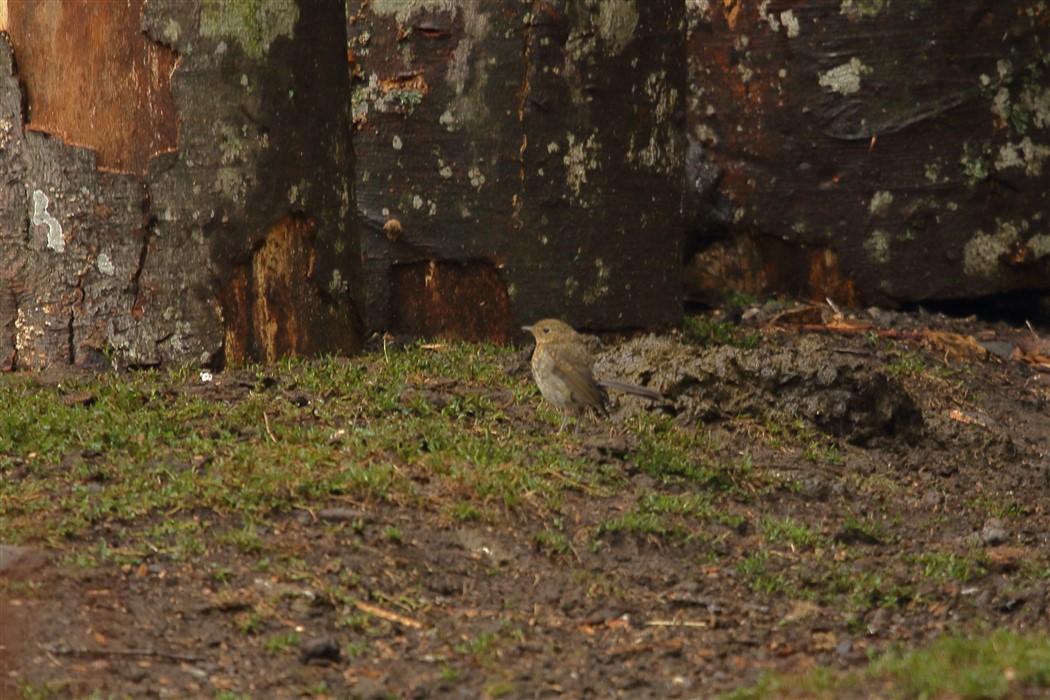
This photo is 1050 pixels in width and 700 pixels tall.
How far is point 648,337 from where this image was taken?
813cm

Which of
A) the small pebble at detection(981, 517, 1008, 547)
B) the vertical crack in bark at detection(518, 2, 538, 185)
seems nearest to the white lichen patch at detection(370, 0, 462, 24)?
the vertical crack in bark at detection(518, 2, 538, 185)

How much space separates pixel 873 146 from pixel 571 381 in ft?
14.0

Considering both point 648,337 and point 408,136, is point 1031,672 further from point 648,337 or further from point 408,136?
point 408,136

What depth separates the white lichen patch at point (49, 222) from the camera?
7.20m

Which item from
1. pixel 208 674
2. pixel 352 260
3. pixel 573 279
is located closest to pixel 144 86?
pixel 352 260

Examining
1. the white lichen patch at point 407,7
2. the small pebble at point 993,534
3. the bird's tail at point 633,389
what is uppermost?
the white lichen patch at point 407,7

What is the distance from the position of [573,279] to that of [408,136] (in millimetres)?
1211

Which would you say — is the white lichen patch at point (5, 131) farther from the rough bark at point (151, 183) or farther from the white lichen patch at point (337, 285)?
the white lichen patch at point (337, 285)

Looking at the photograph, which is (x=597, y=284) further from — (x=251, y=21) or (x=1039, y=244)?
(x=1039, y=244)

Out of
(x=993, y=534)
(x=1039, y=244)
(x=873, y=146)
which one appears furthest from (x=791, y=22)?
(x=993, y=534)

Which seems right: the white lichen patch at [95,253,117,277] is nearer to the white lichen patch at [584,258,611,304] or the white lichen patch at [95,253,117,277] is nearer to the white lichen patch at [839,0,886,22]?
the white lichen patch at [584,258,611,304]

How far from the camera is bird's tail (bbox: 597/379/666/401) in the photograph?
23.6 feet

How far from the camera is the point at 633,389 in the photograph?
283 inches

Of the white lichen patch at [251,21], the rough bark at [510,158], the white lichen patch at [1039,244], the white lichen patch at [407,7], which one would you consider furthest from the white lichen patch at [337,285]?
the white lichen patch at [1039,244]
